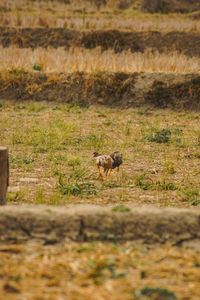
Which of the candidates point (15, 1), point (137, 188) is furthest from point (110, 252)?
point (15, 1)

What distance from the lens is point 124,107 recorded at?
45.0 feet

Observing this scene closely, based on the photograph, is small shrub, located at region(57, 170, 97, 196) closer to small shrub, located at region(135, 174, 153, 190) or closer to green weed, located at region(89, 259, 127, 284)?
small shrub, located at region(135, 174, 153, 190)

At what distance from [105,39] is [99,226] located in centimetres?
1962

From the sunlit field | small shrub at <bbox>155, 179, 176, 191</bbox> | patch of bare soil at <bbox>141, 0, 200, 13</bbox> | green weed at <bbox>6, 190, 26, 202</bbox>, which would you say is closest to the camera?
green weed at <bbox>6, 190, 26, 202</bbox>

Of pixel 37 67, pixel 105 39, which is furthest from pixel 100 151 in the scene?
pixel 105 39

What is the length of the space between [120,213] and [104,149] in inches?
202

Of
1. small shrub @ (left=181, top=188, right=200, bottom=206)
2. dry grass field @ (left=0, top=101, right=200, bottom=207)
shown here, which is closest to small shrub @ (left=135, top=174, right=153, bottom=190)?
dry grass field @ (left=0, top=101, right=200, bottom=207)

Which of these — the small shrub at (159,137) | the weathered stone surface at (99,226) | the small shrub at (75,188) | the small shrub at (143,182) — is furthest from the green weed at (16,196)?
the small shrub at (159,137)

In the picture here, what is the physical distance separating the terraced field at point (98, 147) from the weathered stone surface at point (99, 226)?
0.01m

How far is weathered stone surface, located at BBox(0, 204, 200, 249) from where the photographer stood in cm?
304

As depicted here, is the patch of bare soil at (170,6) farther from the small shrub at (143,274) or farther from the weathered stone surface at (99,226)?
the small shrub at (143,274)

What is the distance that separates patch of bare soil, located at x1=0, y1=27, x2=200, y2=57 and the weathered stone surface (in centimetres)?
1873

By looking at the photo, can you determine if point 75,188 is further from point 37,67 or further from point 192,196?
point 37,67

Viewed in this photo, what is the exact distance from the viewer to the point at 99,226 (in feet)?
10.1
